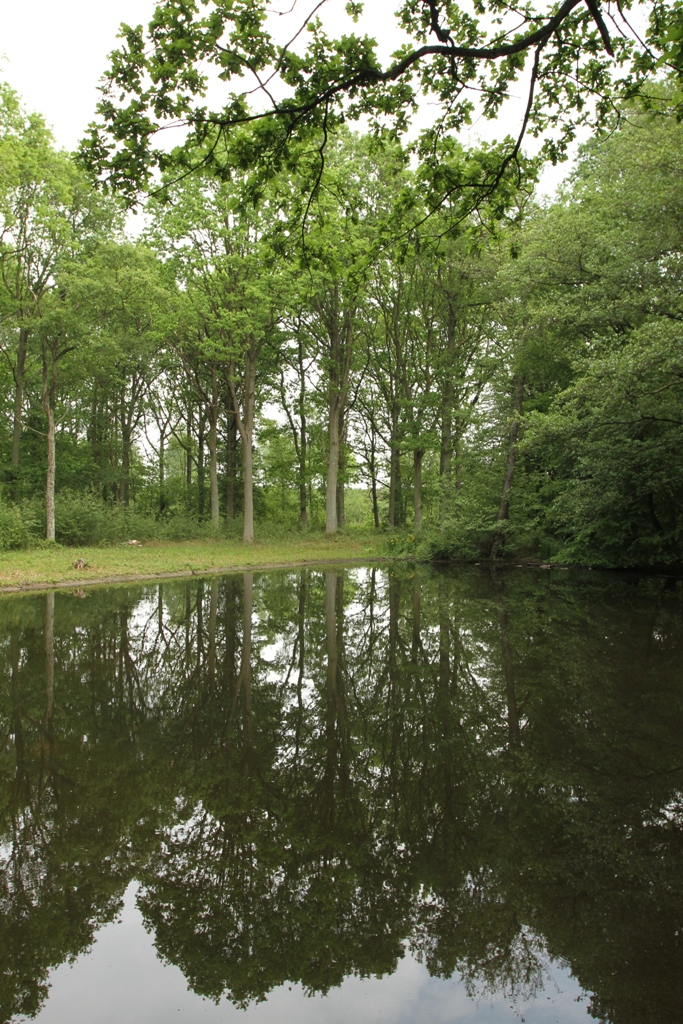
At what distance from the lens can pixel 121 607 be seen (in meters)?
13.0

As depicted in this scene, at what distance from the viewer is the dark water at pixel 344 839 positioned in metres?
2.62

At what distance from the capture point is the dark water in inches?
103

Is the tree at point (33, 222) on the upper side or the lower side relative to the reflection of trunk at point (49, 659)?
upper

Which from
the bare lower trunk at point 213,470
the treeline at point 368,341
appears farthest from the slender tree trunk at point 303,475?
the bare lower trunk at point 213,470

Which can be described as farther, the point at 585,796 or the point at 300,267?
the point at 300,267

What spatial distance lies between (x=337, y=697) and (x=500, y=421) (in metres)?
20.7

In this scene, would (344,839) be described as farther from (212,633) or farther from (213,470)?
(213,470)

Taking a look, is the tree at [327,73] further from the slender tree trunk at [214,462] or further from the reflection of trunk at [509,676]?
the slender tree trunk at [214,462]

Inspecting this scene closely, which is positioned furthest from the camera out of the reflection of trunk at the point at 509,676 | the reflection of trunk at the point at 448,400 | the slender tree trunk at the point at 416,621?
the reflection of trunk at the point at 448,400

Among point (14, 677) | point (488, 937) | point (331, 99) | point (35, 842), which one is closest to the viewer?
point (488, 937)

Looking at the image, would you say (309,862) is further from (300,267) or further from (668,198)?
(668,198)

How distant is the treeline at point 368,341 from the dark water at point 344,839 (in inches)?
186

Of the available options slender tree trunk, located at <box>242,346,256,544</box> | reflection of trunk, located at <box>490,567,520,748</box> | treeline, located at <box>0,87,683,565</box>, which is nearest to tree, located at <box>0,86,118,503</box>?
treeline, located at <box>0,87,683,565</box>

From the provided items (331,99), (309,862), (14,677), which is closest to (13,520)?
(14,677)
